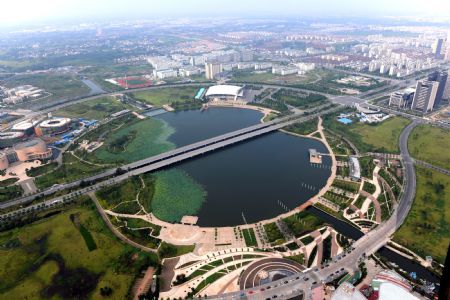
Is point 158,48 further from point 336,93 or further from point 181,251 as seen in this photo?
point 181,251

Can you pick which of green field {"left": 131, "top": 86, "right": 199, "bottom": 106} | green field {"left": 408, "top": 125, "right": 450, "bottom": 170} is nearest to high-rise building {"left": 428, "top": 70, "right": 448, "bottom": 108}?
green field {"left": 408, "top": 125, "right": 450, "bottom": 170}

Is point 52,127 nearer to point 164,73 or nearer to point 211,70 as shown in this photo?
point 164,73

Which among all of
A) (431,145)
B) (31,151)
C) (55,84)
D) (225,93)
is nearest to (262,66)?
(225,93)

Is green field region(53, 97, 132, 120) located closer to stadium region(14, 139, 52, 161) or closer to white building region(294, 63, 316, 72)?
stadium region(14, 139, 52, 161)

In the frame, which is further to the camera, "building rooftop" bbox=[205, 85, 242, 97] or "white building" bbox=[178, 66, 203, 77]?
"white building" bbox=[178, 66, 203, 77]

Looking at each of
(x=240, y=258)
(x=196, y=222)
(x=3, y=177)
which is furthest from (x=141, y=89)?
(x=240, y=258)
